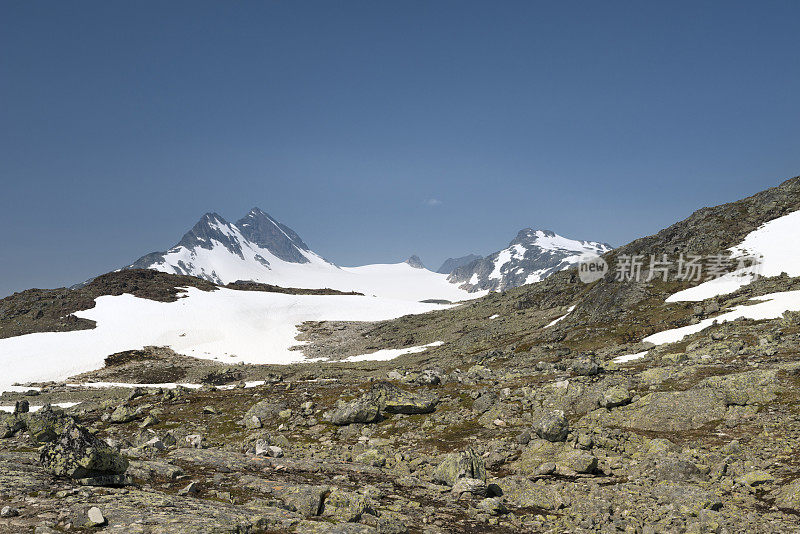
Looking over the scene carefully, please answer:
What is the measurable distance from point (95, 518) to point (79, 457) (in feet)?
13.2

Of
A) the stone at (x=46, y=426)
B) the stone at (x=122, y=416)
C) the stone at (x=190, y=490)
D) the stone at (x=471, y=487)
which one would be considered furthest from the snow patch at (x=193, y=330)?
the stone at (x=471, y=487)

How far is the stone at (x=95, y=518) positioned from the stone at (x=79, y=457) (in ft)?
11.5

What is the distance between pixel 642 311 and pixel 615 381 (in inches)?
1791

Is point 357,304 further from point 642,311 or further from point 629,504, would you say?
point 629,504

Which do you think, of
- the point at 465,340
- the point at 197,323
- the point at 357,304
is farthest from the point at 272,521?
the point at 357,304

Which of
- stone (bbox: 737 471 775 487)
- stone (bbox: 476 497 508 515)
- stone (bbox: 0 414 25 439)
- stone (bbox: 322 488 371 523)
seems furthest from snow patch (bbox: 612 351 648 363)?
stone (bbox: 0 414 25 439)

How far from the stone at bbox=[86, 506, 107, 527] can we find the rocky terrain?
0.13ft

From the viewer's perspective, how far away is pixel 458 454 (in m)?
19.2

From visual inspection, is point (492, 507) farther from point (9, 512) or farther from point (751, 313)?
point (751, 313)

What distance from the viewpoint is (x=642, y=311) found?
2640 inches

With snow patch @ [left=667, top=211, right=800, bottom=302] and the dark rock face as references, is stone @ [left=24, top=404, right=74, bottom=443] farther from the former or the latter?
snow patch @ [left=667, top=211, right=800, bottom=302]

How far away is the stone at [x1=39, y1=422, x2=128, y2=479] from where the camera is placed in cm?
1325

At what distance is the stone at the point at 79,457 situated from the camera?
13.3 metres

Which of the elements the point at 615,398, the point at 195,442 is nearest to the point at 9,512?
the point at 195,442
